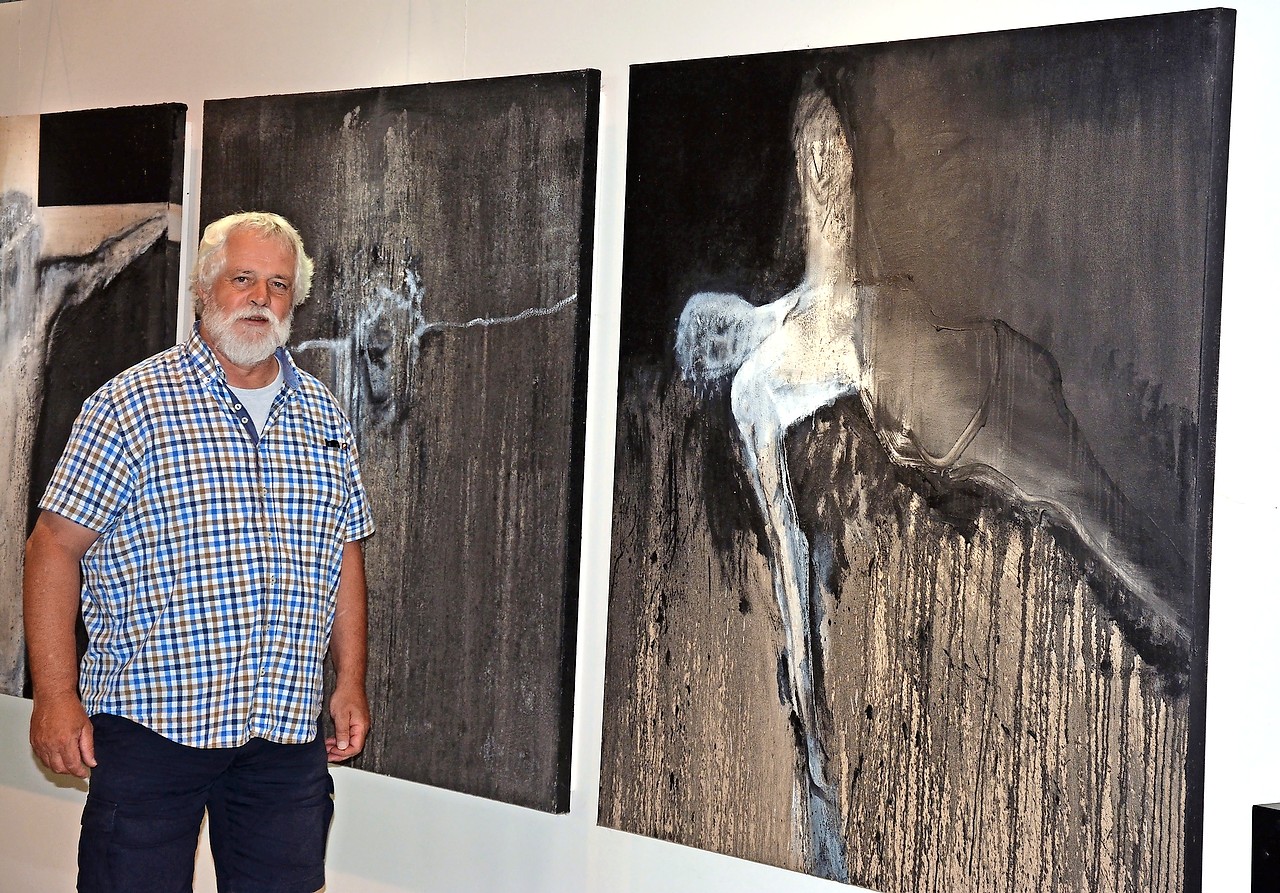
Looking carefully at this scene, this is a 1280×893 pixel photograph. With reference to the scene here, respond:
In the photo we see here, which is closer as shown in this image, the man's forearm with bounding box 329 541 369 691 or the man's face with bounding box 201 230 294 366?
the man's face with bounding box 201 230 294 366

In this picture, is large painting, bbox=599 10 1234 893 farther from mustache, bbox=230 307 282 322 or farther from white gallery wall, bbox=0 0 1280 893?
mustache, bbox=230 307 282 322

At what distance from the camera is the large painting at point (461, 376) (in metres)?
3.02

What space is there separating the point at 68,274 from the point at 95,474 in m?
1.49

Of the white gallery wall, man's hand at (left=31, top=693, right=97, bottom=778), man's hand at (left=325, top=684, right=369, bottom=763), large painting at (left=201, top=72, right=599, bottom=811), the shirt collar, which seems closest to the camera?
the white gallery wall

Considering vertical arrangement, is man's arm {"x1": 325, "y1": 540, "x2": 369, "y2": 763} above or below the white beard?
below

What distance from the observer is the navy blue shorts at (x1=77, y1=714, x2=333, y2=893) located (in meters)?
2.52

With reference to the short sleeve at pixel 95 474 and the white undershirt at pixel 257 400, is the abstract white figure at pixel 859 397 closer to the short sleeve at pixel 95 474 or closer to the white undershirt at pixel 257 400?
the white undershirt at pixel 257 400

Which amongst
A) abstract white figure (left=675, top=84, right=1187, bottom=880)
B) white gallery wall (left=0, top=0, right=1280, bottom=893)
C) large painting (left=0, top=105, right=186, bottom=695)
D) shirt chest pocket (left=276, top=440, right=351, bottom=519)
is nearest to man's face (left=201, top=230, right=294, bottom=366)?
shirt chest pocket (left=276, top=440, right=351, bottom=519)

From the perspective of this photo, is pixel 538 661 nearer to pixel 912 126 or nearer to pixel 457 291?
pixel 457 291

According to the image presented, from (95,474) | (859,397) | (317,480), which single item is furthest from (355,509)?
(859,397)

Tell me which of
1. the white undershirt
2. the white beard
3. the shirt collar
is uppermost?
the white beard

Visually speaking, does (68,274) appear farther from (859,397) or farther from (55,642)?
(859,397)

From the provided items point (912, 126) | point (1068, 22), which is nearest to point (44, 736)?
point (912, 126)

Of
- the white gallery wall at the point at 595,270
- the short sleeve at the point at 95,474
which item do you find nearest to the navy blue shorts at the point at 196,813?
the short sleeve at the point at 95,474
